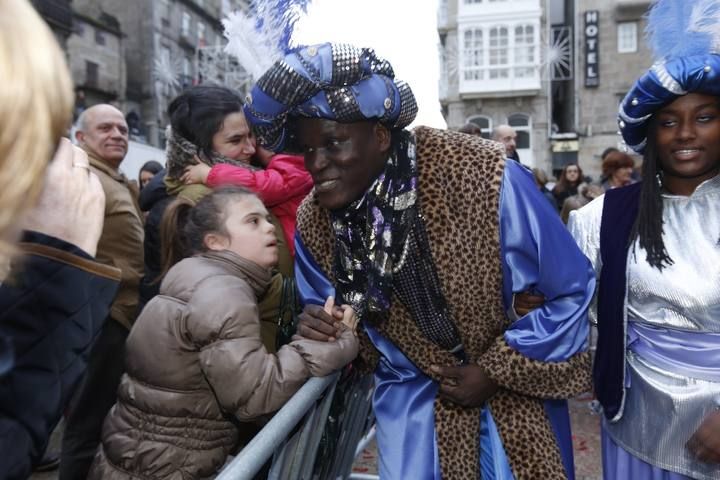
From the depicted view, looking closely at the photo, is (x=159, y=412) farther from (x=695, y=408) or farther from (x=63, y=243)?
(x=695, y=408)

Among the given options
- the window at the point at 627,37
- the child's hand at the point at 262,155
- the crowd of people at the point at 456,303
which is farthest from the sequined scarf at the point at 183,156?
the window at the point at 627,37

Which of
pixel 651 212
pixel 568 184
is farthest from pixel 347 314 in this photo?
pixel 568 184

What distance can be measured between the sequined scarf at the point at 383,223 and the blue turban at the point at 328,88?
0.53ft

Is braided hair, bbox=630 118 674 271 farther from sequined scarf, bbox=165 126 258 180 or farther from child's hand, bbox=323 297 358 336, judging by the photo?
sequined scarf, bbox=165 126 258 180

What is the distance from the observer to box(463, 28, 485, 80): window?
29000 mm

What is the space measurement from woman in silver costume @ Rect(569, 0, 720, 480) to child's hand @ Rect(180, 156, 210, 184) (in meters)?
1.67

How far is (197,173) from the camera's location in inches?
112

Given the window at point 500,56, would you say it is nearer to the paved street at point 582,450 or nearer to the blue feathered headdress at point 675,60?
the paved street at point 582,450

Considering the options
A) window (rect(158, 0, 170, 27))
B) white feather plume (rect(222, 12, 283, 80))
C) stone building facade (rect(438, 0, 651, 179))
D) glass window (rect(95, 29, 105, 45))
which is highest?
window (rect(158, 0, 170, 27))

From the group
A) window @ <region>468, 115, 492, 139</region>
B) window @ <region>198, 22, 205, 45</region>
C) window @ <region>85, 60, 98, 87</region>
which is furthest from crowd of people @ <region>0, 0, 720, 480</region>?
window @ <region>198, 22, 205, 45</region>

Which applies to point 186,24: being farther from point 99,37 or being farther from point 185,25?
point 99,37

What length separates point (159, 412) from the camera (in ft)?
6.72

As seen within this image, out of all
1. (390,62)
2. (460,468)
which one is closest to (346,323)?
(460,468)

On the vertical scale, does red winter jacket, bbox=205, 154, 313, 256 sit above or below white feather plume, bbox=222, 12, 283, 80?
below
